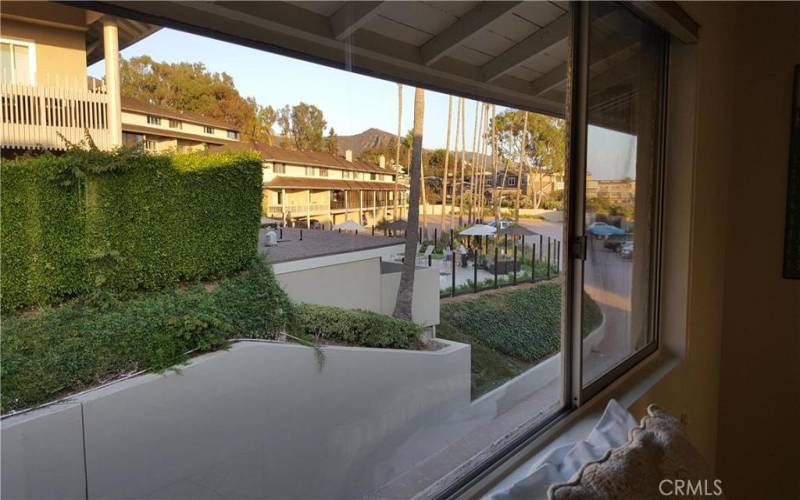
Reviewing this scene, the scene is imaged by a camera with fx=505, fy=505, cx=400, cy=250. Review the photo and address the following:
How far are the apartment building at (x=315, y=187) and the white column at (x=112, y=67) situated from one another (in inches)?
17.0

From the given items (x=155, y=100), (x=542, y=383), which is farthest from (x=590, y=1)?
(x=542, y=383)

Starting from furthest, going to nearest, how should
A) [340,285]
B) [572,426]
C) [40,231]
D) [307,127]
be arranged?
1. [340,285]
2. [307,127]
3. [572,426]
4. [40,231]

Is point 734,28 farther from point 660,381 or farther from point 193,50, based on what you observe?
point 193,50

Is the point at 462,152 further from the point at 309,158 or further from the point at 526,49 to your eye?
the point at 309,158

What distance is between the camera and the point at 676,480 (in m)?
1.01

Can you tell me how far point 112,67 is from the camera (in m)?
1.01

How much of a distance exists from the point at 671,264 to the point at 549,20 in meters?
1.13

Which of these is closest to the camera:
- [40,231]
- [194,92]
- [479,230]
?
[40,231]

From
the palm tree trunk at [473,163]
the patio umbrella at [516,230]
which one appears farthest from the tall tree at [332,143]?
the patio umbrella at [516,230]

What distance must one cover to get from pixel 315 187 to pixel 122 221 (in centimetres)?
54

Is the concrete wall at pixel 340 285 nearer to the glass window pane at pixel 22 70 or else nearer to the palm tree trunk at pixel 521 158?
the palm tree trunk at pixel 521 158

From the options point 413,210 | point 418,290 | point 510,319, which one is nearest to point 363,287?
point 418,290

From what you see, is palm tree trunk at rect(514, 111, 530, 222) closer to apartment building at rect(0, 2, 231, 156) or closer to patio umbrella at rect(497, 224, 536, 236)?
patio umbrella at rect(497, 224, 536, 236)

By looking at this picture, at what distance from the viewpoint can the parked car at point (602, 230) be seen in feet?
5.69
